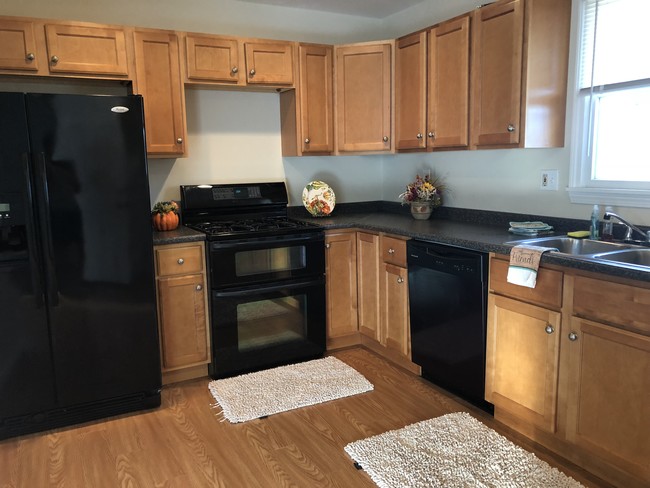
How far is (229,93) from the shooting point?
370cm

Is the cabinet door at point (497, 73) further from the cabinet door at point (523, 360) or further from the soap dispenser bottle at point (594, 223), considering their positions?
the cabinet door at point (523, 360)

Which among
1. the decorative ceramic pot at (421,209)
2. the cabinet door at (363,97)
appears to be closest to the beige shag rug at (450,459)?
the decorative ceramic pot at (421,209)

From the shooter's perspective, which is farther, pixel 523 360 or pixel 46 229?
pixel 46 229

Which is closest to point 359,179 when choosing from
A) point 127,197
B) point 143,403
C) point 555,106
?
point 555,106

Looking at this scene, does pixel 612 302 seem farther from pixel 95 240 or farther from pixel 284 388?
pixel 95 240

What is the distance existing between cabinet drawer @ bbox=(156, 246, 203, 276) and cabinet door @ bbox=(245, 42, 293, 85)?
1.18 meters

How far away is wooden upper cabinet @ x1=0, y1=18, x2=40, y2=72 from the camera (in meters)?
2.80

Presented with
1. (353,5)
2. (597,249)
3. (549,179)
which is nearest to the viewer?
(597,249)

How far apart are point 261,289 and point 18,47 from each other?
6.15ft

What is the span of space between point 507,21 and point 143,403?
282 cm

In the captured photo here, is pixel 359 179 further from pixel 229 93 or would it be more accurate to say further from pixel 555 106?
pixel 555 106

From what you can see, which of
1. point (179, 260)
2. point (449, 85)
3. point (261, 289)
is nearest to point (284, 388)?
point (261, 289)

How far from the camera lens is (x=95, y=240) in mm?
2689

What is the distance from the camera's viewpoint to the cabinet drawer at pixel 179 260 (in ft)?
9.93
